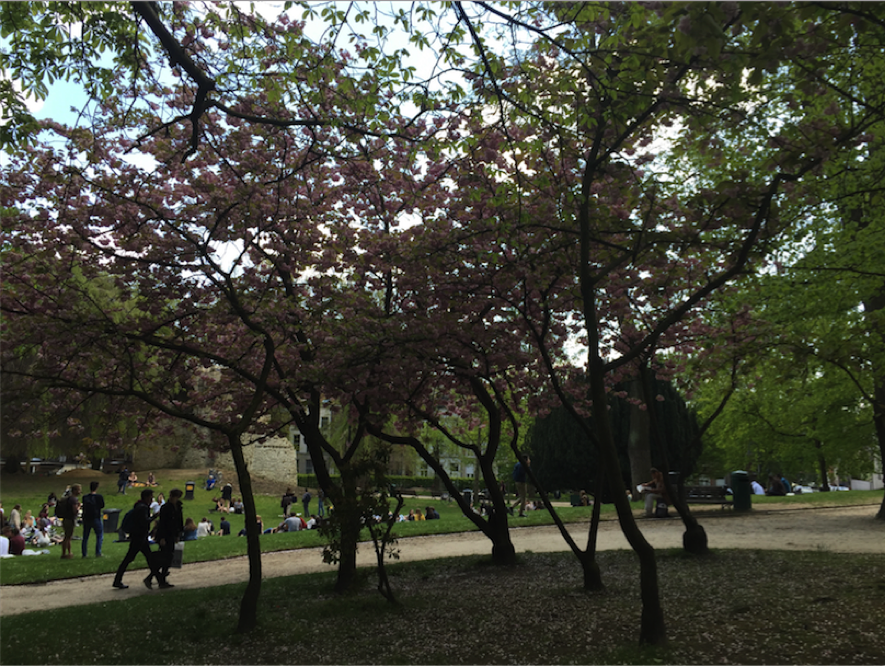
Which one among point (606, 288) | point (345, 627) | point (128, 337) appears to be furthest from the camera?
point (606, 288)

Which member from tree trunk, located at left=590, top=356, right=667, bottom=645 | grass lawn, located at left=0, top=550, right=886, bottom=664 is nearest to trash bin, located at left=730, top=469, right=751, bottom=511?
grass lawn, located at left=0, top=550, right=886, bottom=664

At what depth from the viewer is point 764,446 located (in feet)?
73.8

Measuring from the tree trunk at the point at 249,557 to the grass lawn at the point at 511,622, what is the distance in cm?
18

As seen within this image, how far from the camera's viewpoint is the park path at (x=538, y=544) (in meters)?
10.8

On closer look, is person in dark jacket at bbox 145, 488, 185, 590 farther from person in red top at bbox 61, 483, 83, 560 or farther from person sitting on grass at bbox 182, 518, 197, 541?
person sitting on grass at bbox 182, 518, 197, 541

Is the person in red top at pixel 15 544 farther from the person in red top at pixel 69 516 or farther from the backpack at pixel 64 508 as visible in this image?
the backpack at pixel 64 508

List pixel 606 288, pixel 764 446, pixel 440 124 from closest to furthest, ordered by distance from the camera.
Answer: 1. pixel 440 124
2. pixel 606 288
3. pixel 764 446

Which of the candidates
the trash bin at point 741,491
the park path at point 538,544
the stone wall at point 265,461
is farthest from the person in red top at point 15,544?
the stone wall at point 265,461

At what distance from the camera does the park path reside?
424 inches

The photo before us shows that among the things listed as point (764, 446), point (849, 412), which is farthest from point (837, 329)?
point (764, 446)

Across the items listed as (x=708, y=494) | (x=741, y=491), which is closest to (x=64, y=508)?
(x=741, y=491)

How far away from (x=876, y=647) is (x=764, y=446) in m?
18.7

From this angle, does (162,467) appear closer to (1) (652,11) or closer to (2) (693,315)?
(2) (693,315)

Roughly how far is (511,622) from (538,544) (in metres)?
7.19
